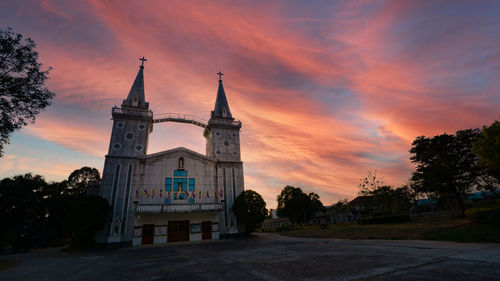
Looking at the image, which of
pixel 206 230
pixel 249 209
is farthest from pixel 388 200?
pixel 206 230

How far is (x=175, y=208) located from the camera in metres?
27.6

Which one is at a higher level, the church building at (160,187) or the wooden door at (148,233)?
the church building at (160,187)

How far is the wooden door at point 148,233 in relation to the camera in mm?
26594

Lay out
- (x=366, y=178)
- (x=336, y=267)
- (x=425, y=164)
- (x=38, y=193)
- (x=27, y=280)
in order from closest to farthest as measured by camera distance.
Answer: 1. (x=336, y=267)
2. (x=27, y=280)
3. (x=425, y=164)
4. (x=38, y=193)
5. (x=366, y=178)

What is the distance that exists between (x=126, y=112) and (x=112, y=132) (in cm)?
348

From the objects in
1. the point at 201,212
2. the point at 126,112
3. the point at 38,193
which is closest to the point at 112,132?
the point at 126,112

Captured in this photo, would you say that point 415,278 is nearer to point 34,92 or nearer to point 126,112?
point 34,92

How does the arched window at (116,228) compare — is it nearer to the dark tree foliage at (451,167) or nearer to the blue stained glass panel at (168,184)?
the blue stained glass panel at (168,184)

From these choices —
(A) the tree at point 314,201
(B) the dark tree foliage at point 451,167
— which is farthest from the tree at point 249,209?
(A) the tree at point 314,201

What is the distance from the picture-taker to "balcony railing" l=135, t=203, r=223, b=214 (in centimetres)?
2647

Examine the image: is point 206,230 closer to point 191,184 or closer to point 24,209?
point 191,184

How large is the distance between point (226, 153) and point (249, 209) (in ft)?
32.7

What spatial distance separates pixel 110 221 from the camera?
25.8m

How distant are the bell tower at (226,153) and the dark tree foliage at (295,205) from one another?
3445cm
